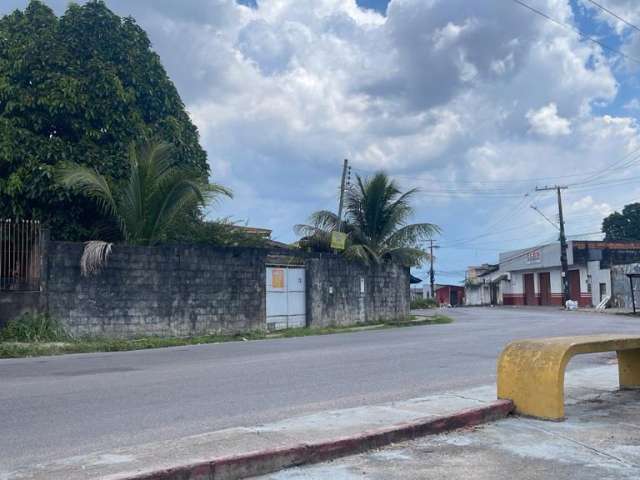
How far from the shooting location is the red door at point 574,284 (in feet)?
180

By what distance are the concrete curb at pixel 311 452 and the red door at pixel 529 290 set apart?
56217mm

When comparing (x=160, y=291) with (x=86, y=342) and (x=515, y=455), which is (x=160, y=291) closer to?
(x=86, y=342)

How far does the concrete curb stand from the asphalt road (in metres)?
1.52

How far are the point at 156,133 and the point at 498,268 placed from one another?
53214mm

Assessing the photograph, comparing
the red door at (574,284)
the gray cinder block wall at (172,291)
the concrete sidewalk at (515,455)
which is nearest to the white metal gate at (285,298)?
the gray cinder block wall at (172,291)

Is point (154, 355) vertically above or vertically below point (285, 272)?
below

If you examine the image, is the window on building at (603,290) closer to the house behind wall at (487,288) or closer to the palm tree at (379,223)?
the house behind wall at (487,288)

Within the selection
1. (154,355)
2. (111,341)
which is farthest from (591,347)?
(111,341)

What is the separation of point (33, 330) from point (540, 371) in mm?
12687

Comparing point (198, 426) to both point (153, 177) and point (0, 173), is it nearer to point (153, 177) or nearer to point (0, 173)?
point (153, 177)

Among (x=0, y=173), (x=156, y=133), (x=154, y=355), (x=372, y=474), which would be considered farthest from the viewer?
(x=156, y=133)

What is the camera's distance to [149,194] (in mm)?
19344

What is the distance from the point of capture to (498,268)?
229 ft

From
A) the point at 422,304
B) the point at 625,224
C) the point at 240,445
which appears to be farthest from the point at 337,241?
the point at 625,224
